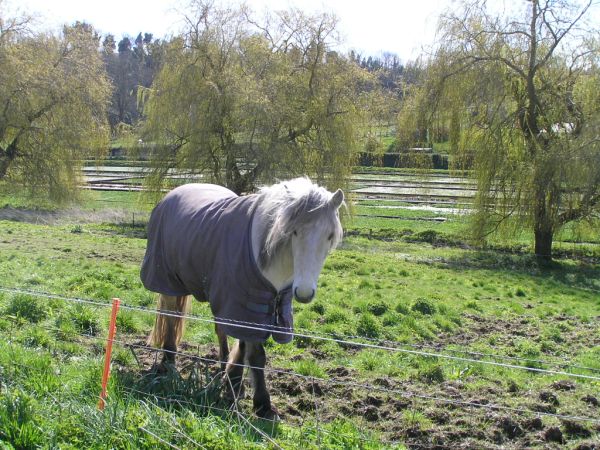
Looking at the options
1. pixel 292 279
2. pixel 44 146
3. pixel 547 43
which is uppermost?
pixel 547 43

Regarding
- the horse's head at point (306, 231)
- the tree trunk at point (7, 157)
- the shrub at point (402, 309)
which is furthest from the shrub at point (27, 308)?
the tree trunk at point (7, 157)

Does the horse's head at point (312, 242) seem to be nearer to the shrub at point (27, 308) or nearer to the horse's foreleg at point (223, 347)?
the horse's foreleg at point (223, 347)

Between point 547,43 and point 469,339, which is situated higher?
point 547,43

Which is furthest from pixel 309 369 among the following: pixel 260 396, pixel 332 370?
pixel 260 396

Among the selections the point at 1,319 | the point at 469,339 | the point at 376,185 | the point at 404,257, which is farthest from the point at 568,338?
the point at 376,185

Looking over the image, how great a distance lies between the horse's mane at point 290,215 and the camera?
4926 millimetres

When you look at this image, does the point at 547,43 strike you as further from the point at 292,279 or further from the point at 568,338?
the point at 292,279

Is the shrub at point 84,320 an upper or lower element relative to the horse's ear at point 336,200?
lower

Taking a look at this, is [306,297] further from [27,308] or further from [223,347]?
[27,308]

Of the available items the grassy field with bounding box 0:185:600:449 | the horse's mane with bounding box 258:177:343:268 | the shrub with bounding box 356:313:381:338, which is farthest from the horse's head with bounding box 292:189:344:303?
the shrub with bounding box 356:313:381:338

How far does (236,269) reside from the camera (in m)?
5.26

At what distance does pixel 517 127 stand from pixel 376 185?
24.6 m

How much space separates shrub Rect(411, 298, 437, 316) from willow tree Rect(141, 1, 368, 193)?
1579 cm

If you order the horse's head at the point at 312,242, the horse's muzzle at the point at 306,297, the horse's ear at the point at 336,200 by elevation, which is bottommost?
the horse's muzzle at the point at 306,297
